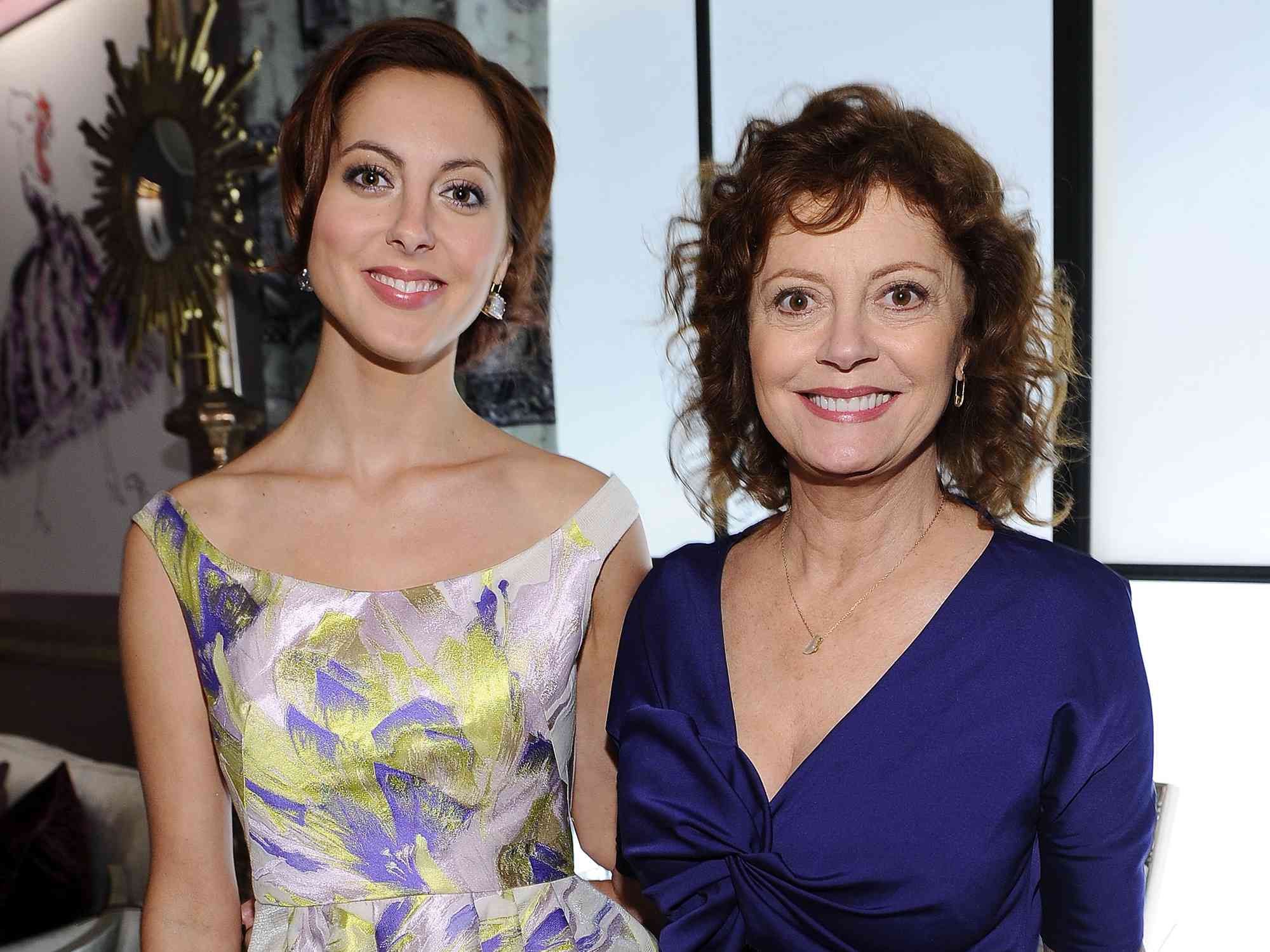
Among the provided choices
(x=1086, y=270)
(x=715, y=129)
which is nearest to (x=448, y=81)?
(x=1086, y=270)

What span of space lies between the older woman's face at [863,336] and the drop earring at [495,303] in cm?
49

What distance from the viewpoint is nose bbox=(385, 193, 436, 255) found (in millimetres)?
1440

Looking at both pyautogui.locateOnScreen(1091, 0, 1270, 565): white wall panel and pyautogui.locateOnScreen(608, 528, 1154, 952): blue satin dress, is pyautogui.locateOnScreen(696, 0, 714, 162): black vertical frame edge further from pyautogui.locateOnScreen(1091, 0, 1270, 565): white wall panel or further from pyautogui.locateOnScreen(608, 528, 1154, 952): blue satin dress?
pyautogui.locateOnScreen(608, 528, 1154, 952): blue satin dress

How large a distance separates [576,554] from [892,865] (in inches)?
22.6

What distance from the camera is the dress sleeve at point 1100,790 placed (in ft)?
3.97

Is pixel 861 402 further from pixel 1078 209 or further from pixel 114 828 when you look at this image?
pixel 114 828

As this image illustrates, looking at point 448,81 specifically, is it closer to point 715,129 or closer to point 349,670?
point 349,670

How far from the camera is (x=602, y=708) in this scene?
1.61m

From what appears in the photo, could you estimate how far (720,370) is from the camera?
1.53m

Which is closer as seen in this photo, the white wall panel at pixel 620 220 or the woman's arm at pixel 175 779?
the woman's arm at pixel 175 779

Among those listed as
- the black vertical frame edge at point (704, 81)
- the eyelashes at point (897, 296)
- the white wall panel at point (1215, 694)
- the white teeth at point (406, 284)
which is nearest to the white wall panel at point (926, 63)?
the black vertical frame edge at point (704, 81)

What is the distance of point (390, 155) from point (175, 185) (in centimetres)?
275

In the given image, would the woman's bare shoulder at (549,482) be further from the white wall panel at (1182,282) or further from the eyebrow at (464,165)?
the white wall panel at (1182,282)

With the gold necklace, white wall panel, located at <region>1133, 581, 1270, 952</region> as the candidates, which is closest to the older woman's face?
the gold necklace
